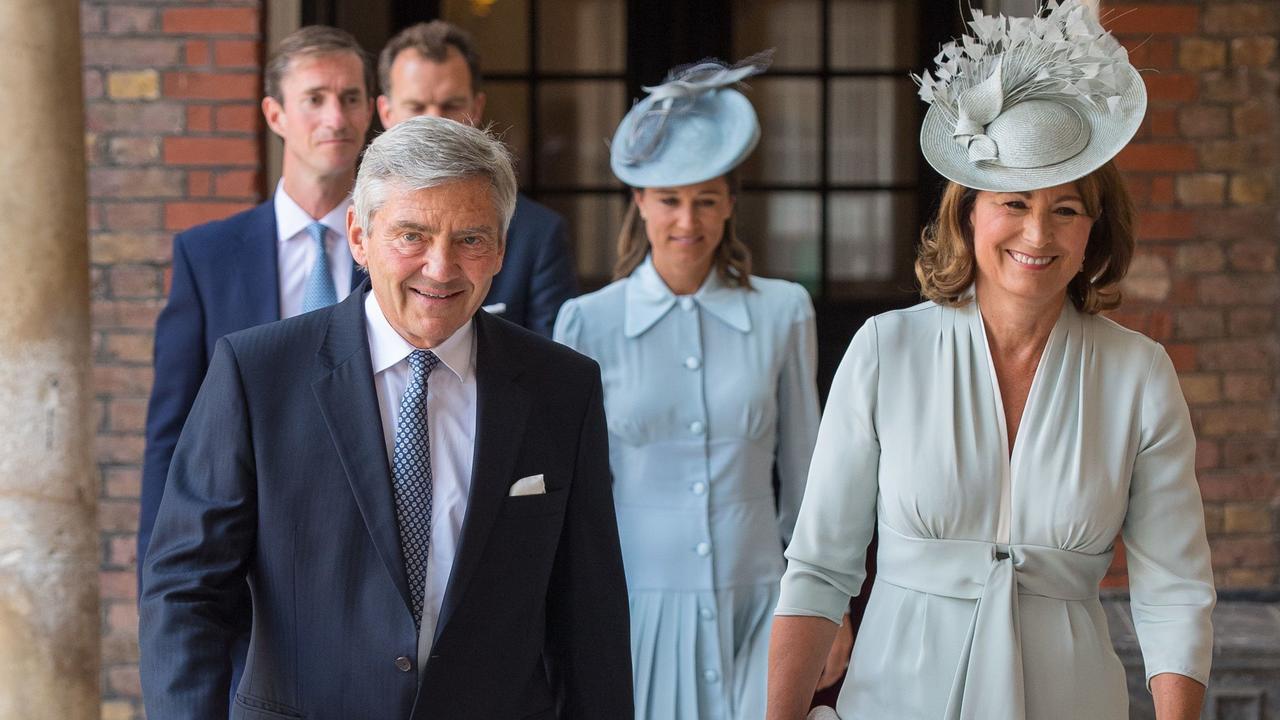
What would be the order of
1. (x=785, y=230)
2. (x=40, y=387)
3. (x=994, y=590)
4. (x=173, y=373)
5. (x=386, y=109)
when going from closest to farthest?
(x=994, y=590) → (x=40, y=387) → (x=173, y=373) → (x=386, y=109) → (x=785, y=230)

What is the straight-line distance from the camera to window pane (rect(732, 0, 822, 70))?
5461mm

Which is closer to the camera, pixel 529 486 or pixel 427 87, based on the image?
pixel 529 486

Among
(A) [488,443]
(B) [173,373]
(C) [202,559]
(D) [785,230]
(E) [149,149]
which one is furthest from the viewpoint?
(D) [785,230]

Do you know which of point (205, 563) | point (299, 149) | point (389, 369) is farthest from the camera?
point (299, 149)

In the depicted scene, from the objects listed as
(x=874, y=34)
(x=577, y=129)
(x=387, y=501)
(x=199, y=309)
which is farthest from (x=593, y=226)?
(x=387, y=501)

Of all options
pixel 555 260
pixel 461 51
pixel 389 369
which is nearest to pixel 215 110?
pixel 461 51

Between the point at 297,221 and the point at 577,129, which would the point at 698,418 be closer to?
the point at 297,221

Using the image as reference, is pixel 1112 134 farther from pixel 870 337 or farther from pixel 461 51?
pixel 461 51

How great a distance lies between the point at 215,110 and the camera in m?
4.50

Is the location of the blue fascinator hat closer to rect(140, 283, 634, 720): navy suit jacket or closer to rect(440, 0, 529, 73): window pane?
rect(140, 283, 634, 720): navy suit jacket

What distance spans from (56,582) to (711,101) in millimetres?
1798

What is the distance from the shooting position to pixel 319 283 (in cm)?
332

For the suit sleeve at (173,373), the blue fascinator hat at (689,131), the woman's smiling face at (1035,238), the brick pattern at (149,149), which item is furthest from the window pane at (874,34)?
the woman's smiling face at (1035,238)

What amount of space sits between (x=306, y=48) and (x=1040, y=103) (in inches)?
71.4
